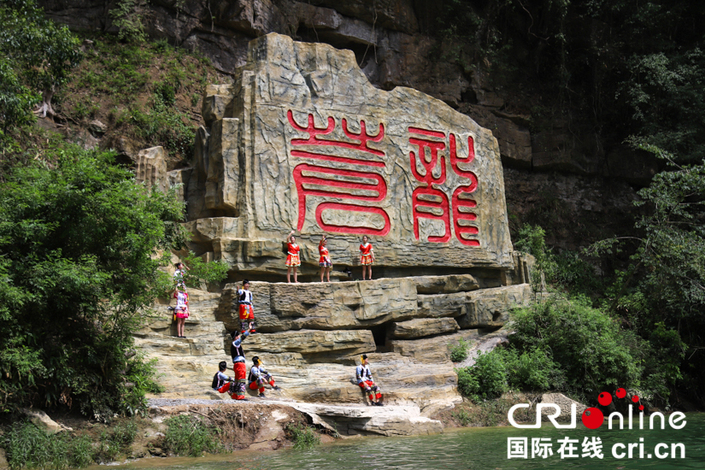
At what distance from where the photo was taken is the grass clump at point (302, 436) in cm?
864

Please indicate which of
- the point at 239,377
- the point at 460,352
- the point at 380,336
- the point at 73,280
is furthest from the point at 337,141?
the point at 73,280

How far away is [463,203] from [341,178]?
3.49m

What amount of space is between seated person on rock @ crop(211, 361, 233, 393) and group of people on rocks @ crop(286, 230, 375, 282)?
142 inches

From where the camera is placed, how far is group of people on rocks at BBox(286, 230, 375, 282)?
13.1 metres

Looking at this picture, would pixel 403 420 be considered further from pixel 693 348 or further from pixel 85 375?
pixel 693 348

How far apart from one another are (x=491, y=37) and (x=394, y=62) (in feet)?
12.2

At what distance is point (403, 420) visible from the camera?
9742 millimetres

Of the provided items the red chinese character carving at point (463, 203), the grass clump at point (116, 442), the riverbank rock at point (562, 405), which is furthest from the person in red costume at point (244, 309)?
the red chinese character carving at point (463, 203)

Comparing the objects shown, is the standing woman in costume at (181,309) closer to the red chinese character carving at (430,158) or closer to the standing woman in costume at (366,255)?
the standing woman in costume at (366,255)

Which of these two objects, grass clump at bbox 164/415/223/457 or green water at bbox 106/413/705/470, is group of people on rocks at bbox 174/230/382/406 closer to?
grass clump at bbox 164/415/223/457

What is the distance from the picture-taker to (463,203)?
53.3 feet

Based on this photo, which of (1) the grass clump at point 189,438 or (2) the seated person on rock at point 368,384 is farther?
(2) the seated person on rock at point 368,384

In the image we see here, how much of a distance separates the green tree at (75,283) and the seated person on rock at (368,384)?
3623mm

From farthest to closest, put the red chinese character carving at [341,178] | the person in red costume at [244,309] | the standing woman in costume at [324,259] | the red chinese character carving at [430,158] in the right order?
the red chinese character carving at [430,158] → the red chinese character carving at [341,178] → the standing woman in costume at [324,259] → the person in red costume at [244,309]
